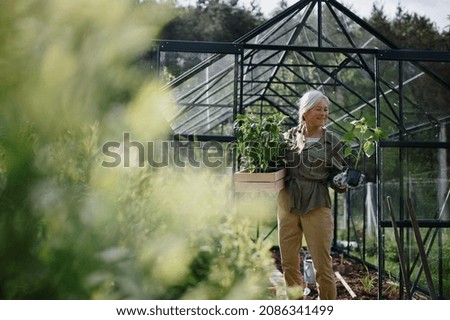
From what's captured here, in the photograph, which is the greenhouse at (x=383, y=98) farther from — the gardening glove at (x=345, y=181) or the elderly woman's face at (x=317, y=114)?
the gardening glove at (x=345, y=181)

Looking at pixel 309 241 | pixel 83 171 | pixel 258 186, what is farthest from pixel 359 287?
pixel 83 171

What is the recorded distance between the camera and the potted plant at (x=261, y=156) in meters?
2.98

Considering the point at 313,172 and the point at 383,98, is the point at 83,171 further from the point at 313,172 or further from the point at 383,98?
the point at 383,98

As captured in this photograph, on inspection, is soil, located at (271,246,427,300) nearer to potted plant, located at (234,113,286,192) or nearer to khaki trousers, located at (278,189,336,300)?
khaki trousers, located at (278,189,336,300)

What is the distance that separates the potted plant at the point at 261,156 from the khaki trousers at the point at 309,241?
6.1 inches

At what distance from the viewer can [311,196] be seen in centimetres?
297

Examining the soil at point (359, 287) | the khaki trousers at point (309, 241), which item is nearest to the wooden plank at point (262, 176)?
the khaki trousers at point (309, 241)

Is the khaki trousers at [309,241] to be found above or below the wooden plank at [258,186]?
below

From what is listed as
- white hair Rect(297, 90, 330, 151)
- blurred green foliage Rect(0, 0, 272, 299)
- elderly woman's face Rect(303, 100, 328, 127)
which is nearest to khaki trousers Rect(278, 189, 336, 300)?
white hair Rect(297, 90, 330, 151)

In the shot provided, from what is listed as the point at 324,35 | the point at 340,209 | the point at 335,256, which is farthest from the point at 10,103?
the point at 340,209

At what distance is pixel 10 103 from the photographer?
725 millimetres

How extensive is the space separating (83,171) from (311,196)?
232 centimetres
